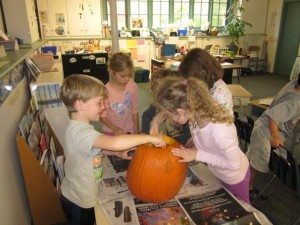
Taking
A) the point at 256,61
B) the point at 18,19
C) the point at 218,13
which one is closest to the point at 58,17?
the point at 18,19

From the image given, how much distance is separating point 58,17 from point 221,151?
6.35 metres

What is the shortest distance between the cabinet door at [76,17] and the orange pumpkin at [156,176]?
6.17 m

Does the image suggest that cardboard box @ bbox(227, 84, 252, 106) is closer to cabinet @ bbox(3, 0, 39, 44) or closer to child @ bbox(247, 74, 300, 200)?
child @ bbox(247, 74, 300, 200)

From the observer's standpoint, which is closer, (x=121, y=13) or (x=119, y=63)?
(x=119, y=63)

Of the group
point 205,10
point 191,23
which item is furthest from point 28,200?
point 205,10

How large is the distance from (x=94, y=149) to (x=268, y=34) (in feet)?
27.8

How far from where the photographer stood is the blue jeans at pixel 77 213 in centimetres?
136

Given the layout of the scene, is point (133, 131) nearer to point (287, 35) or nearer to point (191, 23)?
point (191, 23)

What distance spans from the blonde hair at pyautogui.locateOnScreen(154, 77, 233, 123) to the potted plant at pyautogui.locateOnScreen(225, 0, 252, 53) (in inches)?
270

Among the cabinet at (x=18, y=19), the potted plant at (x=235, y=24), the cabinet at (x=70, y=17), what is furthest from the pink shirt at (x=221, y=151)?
the potted plant at (x=235, y=24)

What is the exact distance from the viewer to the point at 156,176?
118cm

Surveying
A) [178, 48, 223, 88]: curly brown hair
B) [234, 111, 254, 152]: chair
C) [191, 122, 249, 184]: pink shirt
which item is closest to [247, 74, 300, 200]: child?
[234, 111, 254, 152]: chair

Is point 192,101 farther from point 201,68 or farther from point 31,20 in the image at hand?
point 31,20

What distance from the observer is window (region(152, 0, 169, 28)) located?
7.27 m
